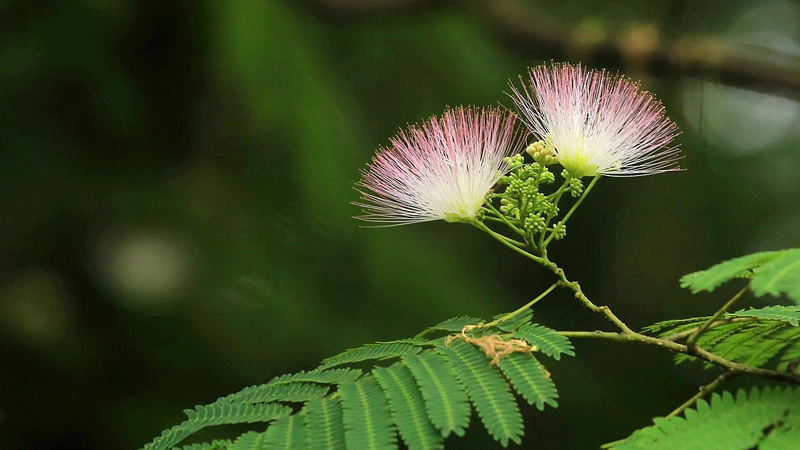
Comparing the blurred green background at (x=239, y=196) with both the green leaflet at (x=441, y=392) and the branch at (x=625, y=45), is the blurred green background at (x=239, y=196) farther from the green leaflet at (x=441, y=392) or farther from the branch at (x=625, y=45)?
the green leaflet at (x=441, y=392)

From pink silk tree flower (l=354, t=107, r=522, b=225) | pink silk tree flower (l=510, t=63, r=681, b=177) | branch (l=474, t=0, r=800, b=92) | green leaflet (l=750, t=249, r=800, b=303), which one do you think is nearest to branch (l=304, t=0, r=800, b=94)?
branch (l=474, t=0, r=800, b=92)

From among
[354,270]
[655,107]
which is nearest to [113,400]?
[354,270]

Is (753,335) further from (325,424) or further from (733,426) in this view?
(325,424)

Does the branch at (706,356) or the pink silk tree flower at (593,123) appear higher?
the pink silk tree flower at (593,123)

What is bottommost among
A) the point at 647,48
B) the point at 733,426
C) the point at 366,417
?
the point at 733,426

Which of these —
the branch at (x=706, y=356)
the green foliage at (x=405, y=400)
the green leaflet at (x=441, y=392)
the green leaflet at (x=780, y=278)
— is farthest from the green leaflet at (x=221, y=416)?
the green leaflet at (x=780, y=278)

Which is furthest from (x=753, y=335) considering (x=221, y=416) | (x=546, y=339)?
(x=221, y=416)

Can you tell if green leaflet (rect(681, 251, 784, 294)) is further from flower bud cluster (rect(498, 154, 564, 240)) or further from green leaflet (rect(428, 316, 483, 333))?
green leaflet (rect(428, 316, 483, 333))
